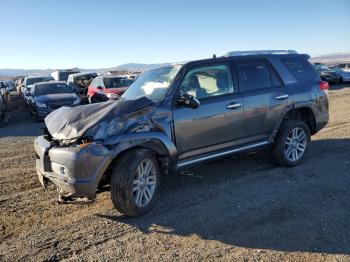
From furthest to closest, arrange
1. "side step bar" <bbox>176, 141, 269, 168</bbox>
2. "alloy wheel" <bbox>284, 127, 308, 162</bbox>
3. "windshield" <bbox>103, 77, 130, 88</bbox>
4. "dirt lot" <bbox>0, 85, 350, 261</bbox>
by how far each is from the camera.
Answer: "windshield" <bbox>103, 77, 130, 88</bbox> → "alloy wheel" <bbox>284, 127, 308, 162</bbox> → "side step bar" <bbox>176, 141, 269, 168</bbox> → "dirt lot" <bbox>0, 85, 350, 261</bbox>

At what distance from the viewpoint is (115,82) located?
699 inches

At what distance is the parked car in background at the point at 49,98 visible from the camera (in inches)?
565

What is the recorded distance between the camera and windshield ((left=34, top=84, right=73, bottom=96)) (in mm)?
15570

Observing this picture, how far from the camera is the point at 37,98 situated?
14.7m

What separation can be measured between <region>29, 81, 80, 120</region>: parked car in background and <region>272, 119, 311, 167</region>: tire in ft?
33.0

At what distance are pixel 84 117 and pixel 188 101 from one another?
1.35 metres

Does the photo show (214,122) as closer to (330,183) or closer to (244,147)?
(244,147)

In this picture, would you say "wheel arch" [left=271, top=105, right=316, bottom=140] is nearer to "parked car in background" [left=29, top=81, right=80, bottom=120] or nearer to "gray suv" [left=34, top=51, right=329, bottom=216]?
"gray suv" [left=34, top=51, right=329, bottom=216]

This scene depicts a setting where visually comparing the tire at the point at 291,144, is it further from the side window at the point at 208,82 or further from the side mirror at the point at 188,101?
the side mirror at the point at 188,101

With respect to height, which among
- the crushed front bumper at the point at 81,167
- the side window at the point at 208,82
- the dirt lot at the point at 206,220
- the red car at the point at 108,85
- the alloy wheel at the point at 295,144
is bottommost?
the dirt lot at the point at 206,220

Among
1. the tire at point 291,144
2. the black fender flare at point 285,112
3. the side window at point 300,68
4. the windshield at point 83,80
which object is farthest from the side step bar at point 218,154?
the windshield at point 83,80

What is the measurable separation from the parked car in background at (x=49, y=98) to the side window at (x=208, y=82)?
9984 millimetres

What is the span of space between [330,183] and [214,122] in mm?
1980

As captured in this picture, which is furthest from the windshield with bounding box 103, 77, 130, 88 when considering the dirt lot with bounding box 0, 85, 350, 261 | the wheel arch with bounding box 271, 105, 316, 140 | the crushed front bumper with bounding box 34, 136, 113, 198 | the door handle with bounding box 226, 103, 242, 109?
the crushed front bumper with bounding box 34, 136, 113, 198
